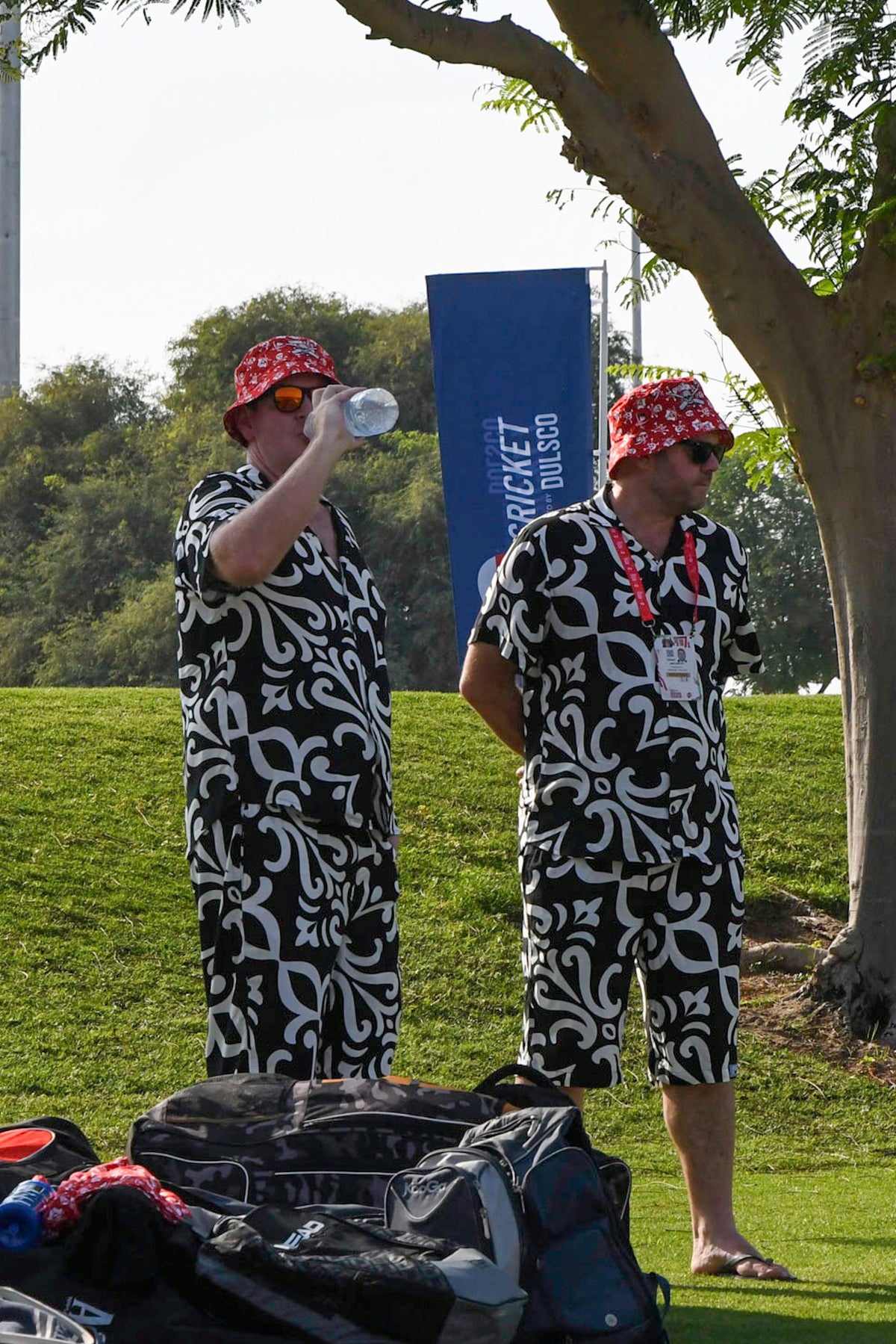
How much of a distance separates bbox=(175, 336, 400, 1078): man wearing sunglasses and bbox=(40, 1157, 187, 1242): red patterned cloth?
834mm

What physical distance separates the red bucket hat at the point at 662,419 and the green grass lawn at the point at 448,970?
6.29 feet

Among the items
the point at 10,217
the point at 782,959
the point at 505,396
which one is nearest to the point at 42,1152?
the point at 782,959

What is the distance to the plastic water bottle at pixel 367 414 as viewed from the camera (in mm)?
3592

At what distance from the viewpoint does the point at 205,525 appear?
143 inches

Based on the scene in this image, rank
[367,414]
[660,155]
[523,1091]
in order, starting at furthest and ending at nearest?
[660,155] → [367,414] → [523,1091]

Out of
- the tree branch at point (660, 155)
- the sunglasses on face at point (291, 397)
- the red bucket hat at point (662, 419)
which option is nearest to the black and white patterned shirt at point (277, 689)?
the sunglasses on face at point (291, 397)

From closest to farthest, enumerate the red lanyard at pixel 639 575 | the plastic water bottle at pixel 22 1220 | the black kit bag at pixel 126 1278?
1. the black kit bag at pixel 126 1278
2. the plastic water bottle at pixel 22 1220
3. the red lanyard at pixel 639 575

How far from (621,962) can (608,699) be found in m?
0.61

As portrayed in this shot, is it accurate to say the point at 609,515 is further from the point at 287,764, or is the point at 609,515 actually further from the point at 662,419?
the point at 287,764

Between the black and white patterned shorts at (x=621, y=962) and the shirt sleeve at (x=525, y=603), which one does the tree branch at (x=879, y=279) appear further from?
the black and white patterned shorts at (x=621, y=962)

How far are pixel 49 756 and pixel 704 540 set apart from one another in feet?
24.4

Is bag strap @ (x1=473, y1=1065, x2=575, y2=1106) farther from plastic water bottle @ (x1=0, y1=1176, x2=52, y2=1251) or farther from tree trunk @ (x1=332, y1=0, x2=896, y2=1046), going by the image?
tree trunk @ (x1=332, y1=0, x2=896, y2=1046)

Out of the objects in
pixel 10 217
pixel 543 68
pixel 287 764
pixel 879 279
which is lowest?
pixel 287 764

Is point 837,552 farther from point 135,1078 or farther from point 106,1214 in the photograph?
point 106,1214
